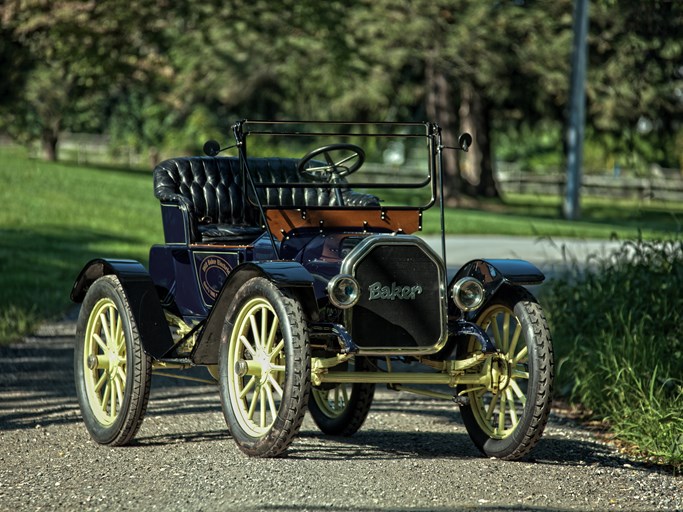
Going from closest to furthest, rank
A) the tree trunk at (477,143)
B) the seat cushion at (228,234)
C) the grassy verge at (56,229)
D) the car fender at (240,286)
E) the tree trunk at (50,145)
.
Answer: the car fender at (240,286), the seat cushion at (228,234), the grassy verge at (56,229), the tree trunk at (477,143), the tree trunk at (50,145)

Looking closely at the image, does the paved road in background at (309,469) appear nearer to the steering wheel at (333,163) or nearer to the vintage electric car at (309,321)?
the vintage electric car at (309,321)

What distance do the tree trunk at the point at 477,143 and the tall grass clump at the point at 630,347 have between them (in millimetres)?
26348

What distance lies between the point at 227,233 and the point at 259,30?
23821 mm

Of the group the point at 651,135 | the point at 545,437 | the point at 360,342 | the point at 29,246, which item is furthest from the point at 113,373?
the point at 651,135

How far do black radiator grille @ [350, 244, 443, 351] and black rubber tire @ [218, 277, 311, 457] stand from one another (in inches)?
17.2

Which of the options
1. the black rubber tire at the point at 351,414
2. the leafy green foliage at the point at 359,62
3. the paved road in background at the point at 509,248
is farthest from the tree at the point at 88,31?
the black rubber tire at the point at 351,414

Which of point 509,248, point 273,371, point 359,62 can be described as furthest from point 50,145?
point 273,371

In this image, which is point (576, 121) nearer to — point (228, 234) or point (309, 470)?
point (228, 234)

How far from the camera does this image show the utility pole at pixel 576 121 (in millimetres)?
28453

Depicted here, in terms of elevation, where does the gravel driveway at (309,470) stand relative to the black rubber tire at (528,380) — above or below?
below

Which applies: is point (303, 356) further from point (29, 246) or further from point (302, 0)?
point (302, 0)

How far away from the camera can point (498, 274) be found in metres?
6.53

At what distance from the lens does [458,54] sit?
33.1m

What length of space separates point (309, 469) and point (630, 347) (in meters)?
3.05
